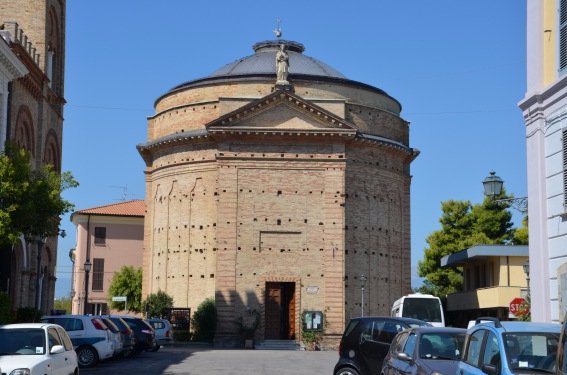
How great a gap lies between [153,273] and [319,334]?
1267 centimetres

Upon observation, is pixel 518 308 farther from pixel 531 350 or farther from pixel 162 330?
pixel 162 330

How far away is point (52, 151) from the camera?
4522 centimetres

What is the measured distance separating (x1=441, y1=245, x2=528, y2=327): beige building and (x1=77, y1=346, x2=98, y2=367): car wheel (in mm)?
21196

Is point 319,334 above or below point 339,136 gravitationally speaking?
below

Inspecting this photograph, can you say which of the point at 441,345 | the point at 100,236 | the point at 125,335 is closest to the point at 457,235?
the point at 100,236

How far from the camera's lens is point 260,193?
52344 millimetres

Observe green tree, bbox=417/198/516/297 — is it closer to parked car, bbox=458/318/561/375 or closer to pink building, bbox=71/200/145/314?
pink building, bbox=71/200/145/314

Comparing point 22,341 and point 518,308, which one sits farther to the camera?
point 518,308

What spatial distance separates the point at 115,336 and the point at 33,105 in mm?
14839

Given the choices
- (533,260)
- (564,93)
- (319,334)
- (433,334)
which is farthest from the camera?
(319,334)

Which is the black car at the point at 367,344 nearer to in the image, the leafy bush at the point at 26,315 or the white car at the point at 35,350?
the white car at the point at 35,350

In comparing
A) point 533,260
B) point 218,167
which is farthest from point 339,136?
point 533,260

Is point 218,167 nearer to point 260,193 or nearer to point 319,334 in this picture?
point 260,193

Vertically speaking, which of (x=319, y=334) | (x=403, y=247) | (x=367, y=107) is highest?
(x=367, y=107)
